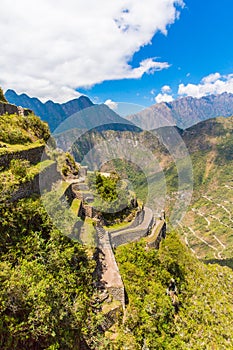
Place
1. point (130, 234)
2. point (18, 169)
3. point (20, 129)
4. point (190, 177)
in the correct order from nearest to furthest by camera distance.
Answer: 1. point (18, 169)
2. point (20, 129)
3. point (130, 234)
4. point (190, 177)

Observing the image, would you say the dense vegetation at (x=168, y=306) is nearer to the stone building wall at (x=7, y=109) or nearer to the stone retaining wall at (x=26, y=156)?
the stone retaining wall at (x=26, y=156)

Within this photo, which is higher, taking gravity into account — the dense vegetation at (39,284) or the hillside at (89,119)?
the hillside at (89,119)

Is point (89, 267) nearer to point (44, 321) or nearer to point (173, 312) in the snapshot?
point (44, 321)

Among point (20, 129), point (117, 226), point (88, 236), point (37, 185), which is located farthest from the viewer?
point (117, 226)

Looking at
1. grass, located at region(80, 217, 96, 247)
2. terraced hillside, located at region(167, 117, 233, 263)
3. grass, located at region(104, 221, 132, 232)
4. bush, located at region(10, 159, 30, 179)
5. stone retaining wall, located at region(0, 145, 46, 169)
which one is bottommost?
terraced hillside, located at region(167, 117, 233, 263)

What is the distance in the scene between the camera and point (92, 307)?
468 inches

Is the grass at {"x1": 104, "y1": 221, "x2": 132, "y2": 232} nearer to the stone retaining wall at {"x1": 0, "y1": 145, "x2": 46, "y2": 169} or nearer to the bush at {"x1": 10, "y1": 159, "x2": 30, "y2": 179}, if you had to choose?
the stone retaining wall at {"x1": 0, "y1": 145, "x2": 46, "y2": 169}

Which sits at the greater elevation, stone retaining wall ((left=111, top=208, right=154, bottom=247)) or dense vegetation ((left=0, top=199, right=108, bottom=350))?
dense vegetation ((left=0, top=199, right=108, bottom=350))

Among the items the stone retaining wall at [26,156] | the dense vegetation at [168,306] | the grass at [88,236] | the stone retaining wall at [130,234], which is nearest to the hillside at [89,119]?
the stone retaining wall at [26,156]

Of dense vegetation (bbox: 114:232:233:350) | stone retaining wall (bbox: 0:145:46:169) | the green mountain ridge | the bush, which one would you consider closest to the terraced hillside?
dense vegetation (bbox: 114:232:233:350)

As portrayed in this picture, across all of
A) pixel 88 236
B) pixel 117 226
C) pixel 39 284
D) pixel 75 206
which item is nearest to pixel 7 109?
pixel 75 206

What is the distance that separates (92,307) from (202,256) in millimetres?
79996

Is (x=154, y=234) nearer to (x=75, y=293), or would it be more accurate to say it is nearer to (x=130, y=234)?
(x=130, y=234)

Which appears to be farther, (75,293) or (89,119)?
(89,119)
